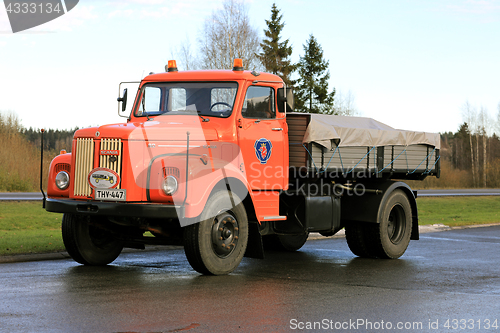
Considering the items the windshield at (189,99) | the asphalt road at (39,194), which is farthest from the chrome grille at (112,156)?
the asphalt road at (39,194)

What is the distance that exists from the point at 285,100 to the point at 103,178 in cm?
323

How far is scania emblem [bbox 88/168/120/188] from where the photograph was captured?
27.1 ft

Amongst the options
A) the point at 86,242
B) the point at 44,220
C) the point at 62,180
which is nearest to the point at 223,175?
the point at 62,180

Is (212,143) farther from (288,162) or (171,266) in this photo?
(171,266)

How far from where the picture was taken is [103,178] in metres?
8.34

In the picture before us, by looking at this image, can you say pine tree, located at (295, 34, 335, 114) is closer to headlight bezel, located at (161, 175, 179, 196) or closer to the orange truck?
the orange truck

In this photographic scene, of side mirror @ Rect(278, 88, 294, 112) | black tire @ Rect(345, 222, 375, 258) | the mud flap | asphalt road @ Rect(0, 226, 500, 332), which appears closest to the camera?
asphalt road @ Rect(0, 226, 500, 332)

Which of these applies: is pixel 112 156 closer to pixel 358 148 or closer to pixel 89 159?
pixel 89 159

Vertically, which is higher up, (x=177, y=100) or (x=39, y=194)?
(x=177, y=100)

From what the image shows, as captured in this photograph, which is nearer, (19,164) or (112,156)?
(112,156)

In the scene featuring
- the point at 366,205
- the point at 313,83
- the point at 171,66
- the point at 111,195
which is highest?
the point at 313,83

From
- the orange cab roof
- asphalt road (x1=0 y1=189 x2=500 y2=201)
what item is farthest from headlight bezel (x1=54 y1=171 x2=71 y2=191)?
asphalt road (x1=0 y1=189 x2=500 y2=201)

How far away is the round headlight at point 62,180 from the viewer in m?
8.93

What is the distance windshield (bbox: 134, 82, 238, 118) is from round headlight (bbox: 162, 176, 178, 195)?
5.36ft
